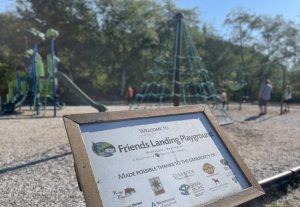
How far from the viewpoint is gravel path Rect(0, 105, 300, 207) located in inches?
177

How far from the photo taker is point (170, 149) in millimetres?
3105

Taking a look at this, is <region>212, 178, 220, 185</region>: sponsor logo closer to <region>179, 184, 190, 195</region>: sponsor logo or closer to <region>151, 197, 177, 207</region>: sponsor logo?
<region>179, 184, 190, 195</region>: sponsor logo

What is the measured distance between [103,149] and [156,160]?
45 cm

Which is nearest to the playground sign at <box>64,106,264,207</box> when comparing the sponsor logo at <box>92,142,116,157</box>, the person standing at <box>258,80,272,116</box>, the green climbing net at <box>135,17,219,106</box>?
the sponsor logo at <box>92,142,116,157</box>

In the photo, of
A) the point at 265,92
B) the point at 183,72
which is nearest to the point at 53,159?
the point at 183,72

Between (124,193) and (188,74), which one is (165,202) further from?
(188,74)

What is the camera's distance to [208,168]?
10.6ft

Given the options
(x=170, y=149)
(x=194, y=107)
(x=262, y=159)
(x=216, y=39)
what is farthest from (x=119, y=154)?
(x=216, y=39)

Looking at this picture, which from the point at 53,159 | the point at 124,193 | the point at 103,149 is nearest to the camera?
the point at 124,193

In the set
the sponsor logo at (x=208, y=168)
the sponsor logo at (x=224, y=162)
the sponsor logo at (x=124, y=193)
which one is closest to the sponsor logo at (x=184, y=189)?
Answer: the sponsor logo at (x=208, y=168)

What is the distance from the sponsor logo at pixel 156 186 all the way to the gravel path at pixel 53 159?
1733mm

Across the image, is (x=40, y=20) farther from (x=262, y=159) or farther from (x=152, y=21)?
(x=262, y=159)

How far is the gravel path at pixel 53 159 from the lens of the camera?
451 cm

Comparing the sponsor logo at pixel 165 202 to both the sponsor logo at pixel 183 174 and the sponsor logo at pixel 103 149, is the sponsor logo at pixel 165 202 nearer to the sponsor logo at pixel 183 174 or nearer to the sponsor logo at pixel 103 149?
the sponsor logo at pixel 183 174
